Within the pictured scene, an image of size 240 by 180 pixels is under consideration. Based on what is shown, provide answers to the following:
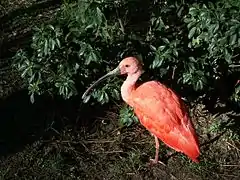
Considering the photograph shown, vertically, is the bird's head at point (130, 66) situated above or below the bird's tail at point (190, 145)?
above

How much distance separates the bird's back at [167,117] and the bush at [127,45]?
0.19 meters

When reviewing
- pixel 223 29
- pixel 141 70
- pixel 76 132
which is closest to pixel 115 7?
pixel 141 70

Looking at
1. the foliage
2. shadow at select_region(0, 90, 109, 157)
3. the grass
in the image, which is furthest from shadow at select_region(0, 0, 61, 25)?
the foliage

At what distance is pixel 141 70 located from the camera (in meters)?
4.70

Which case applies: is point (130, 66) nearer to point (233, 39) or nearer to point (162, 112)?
point (162, 112)

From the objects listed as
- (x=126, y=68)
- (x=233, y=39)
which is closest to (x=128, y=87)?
(x=126, y=68)

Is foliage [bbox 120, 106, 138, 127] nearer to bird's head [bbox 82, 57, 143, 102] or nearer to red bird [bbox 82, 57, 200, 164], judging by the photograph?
red bird [bbox 82, 57, 200, 164]

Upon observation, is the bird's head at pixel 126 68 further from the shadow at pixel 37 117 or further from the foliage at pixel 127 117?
the shadow at pixel 37 117

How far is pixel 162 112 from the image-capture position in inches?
180

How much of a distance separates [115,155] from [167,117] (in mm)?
780

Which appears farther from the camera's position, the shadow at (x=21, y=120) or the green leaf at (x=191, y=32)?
the shadow at (x=21, y=120)

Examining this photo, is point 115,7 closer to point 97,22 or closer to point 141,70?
point 97,22

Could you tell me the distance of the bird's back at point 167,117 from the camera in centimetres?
451

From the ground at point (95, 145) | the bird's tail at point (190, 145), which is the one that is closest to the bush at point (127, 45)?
the bird's tail at point (190, 145)
